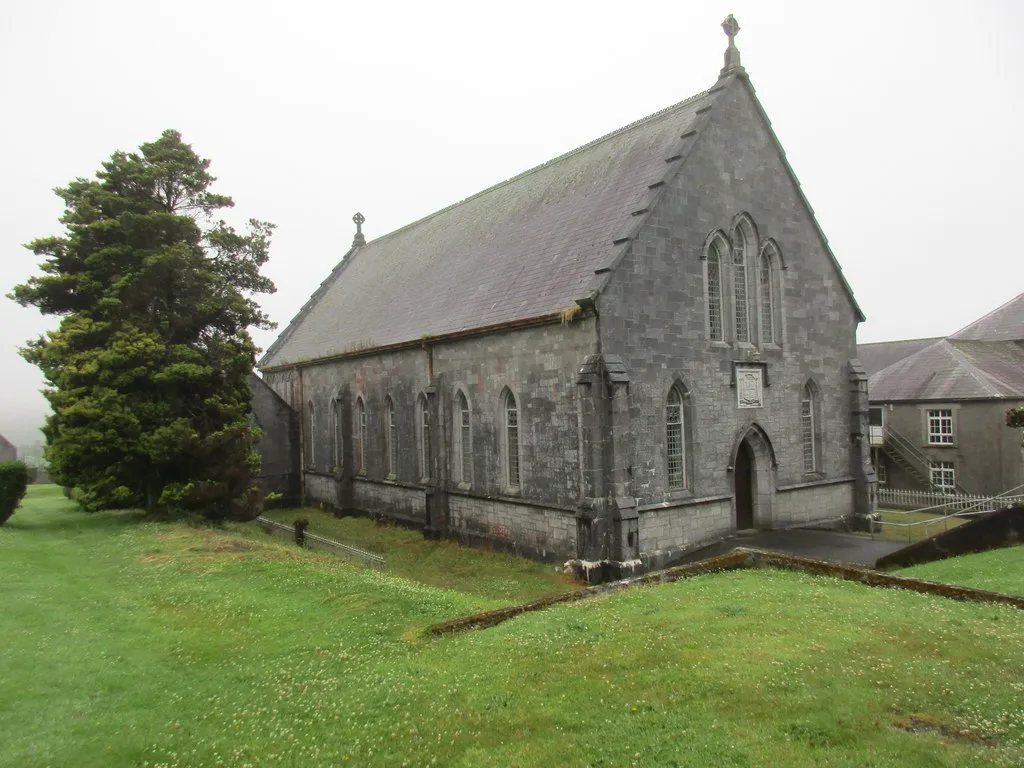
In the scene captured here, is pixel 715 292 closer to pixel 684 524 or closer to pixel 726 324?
pixel 726 324

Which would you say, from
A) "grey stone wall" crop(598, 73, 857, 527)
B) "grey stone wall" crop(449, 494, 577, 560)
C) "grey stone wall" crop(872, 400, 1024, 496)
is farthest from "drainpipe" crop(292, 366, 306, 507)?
"grey stone wall" crop(872, 400, 1024, 496)

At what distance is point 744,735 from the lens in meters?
7.41

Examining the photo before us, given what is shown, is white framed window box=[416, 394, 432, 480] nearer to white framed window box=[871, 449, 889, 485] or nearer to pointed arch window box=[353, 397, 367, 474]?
pointed arch window box=[353, 397, 367, 474]

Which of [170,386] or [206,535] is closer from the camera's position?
[206,535]

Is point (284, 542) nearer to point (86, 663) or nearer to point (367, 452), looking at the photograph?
point (367, 452)

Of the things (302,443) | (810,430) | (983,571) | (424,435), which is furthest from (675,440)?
(302,443)

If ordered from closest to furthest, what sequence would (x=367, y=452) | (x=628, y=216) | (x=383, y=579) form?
(x=383, y=579), (x=628, y=216), (x=367, y=452)

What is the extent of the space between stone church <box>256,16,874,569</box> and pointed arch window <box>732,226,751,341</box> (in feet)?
0.21

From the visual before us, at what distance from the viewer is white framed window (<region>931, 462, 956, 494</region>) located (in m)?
33.7

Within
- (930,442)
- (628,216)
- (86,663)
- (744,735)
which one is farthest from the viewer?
(930,442)

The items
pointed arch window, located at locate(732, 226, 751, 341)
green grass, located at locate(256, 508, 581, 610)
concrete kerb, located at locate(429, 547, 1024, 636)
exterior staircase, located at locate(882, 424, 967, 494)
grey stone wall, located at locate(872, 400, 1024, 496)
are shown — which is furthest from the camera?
exterior staircase, located at locate(882, 424, 967, 494)

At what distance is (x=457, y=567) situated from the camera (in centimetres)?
2095

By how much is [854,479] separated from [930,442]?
13.6 meters

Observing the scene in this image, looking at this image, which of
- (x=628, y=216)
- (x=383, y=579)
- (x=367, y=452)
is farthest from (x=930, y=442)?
(x=383, y=579)
